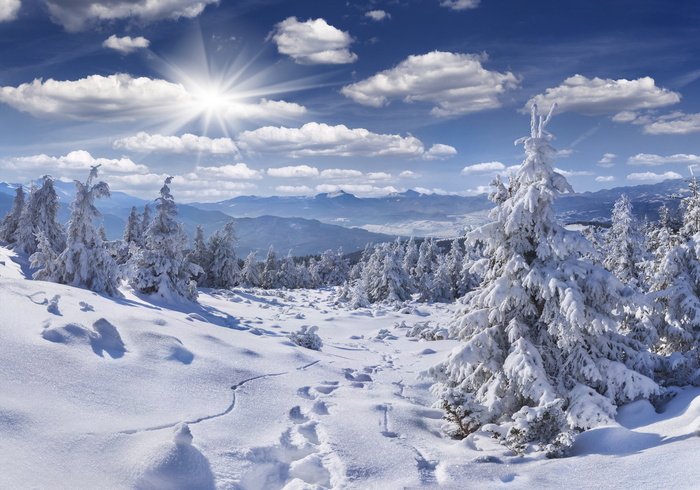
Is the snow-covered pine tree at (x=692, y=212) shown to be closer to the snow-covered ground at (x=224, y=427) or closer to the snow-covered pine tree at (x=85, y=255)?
the snow-covered ground at (x=224, y=427)

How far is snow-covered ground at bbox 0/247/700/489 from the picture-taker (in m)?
5.64

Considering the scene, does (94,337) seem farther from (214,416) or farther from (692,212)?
(692,212)

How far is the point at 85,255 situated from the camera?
22.3 m

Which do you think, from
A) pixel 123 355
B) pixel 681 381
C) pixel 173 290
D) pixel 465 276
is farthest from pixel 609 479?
pixel 465 276

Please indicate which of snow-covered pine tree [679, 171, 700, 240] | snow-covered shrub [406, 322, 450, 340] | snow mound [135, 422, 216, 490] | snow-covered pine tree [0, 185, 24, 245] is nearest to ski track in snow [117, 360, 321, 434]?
snow mound [135, 422, 216, 490]

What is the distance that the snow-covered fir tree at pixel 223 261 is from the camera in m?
53.6

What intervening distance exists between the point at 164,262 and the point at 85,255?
5.86 m

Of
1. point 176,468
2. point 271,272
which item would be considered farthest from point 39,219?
point 176,468

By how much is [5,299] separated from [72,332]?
320cm

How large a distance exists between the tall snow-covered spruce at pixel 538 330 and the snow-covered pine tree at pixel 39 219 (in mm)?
38961

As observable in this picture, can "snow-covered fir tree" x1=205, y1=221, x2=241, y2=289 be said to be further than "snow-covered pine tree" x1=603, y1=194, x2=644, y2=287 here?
Yes

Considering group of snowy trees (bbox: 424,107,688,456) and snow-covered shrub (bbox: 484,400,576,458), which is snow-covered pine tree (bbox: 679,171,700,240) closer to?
group of snowy trees (bbox: 424,107,688,456)

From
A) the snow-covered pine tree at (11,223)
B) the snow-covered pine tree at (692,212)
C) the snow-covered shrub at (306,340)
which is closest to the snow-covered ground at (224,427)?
the snow-covered shrub at (306,340)

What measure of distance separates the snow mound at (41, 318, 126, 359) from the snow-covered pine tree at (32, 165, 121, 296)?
1455cm
